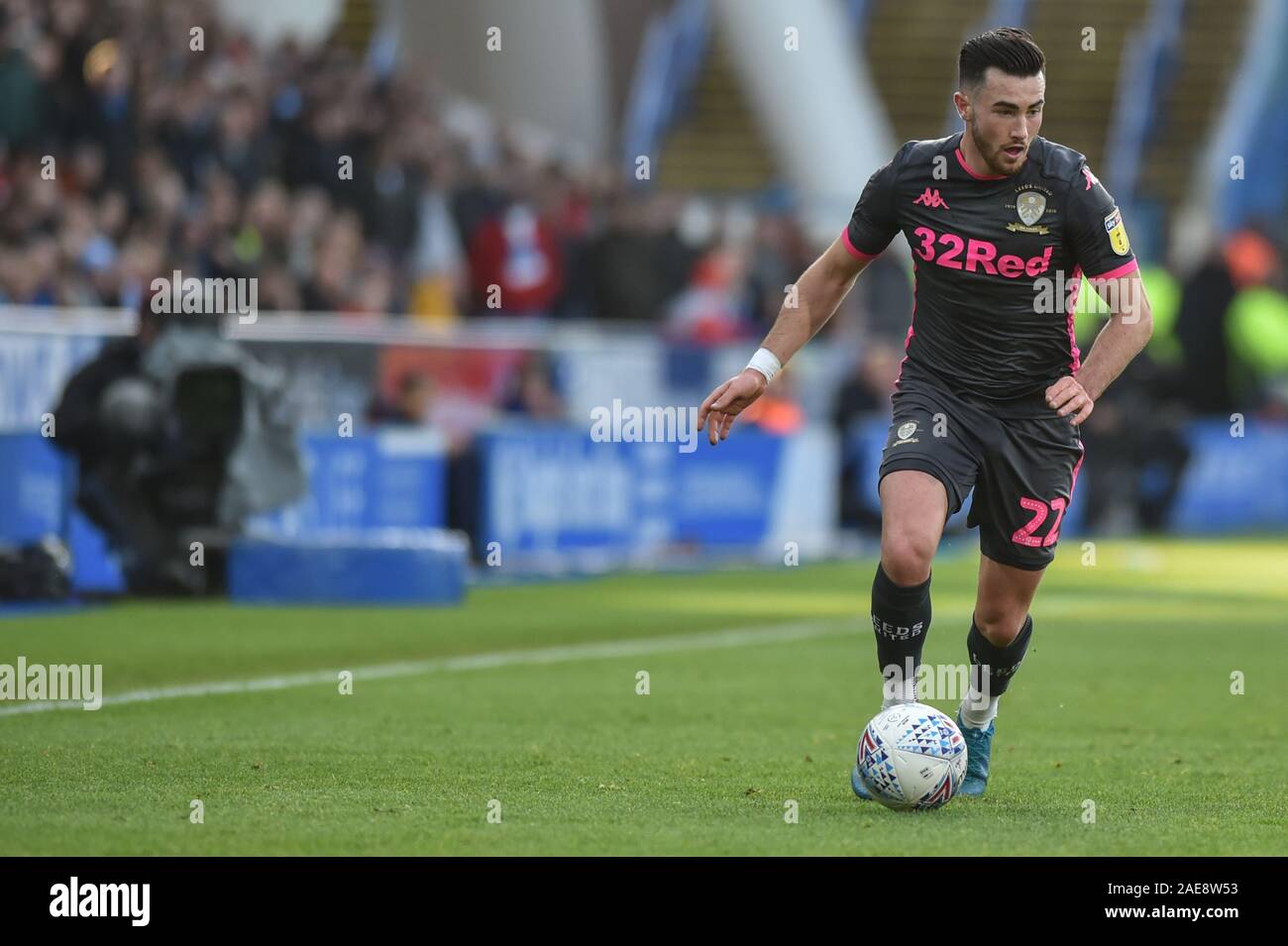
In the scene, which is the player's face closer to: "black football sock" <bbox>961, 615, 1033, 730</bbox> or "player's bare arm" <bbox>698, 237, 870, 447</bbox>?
"player's bare arm" <bbox>698, 237, 870, 447</bbox>

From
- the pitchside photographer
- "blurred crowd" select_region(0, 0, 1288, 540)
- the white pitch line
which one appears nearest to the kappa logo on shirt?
the white pitch line

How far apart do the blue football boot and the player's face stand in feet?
6.47

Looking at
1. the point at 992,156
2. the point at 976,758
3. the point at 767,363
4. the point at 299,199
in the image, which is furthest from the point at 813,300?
the point at 299,199

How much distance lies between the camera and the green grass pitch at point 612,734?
721 centimetres

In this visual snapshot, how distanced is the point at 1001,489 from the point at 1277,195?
3045 cm

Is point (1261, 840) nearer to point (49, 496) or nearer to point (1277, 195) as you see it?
point (49, 496)

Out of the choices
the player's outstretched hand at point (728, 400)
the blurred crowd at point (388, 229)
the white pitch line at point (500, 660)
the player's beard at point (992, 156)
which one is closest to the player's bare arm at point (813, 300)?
the player's outstretched hand at point (728, 400)

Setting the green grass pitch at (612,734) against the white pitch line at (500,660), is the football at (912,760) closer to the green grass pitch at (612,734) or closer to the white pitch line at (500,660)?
the green grass pitch at (612,734)

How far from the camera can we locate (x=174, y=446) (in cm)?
1656

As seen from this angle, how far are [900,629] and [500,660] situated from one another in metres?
5.23

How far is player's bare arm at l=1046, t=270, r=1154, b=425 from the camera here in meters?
8.11

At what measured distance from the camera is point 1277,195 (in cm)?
3728

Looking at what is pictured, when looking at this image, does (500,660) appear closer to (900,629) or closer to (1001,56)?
(900,629)

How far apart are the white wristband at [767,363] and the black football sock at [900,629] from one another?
0.80 m
